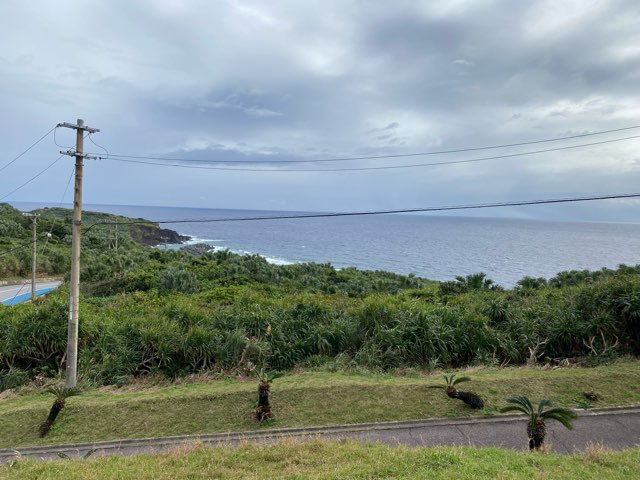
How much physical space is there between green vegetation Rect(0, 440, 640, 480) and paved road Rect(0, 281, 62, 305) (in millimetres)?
24179

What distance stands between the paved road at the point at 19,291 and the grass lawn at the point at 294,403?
1991 cm

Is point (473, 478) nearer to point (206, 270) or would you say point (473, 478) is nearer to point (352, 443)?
point (352, 443)

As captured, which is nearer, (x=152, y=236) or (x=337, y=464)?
(x=337, y=464)

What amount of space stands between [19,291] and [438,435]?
31076 millimetres

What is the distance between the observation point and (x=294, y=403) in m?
8.27

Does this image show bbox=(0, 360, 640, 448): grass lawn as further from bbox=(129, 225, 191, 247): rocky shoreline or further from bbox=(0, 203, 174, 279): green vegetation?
bbox=(129, 225, 191, 247): rocky shoreline

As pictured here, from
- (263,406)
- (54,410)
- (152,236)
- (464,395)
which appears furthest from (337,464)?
(152,236)

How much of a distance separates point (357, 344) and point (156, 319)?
235 inches

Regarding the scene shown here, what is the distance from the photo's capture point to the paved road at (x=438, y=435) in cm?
668

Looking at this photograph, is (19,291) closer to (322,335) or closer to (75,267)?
(75,267)

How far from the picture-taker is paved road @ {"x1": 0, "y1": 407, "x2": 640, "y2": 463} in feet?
21.9

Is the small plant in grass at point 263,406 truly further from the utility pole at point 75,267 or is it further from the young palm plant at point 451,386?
the utility pole at point 75,267

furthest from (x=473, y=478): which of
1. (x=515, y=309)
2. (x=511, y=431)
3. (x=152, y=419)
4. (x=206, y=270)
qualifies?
(x=206, y=270)

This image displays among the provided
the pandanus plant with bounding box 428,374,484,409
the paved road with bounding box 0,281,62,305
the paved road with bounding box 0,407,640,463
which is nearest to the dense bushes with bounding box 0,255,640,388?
the pandanus plant with bounding box 428,374,484,409
